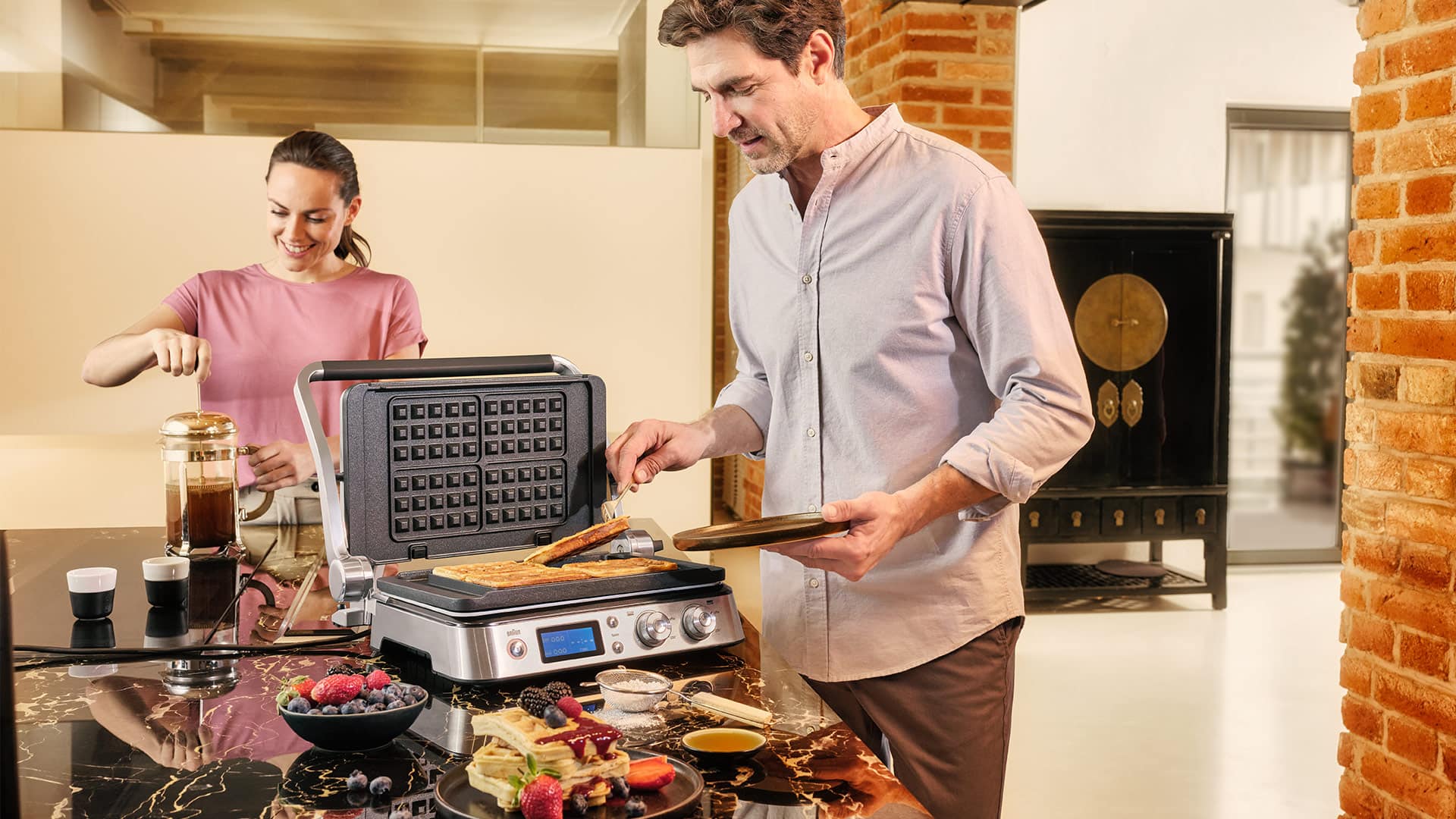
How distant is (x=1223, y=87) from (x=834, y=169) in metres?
4.46

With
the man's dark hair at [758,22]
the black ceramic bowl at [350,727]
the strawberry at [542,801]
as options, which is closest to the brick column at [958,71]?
the man's dark hair at [758,22]

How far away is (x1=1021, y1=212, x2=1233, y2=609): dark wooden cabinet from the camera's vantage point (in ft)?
16.4

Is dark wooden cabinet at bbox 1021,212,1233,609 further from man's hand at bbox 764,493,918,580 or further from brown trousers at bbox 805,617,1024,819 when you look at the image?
man's hand at bbox 764,493,918,580

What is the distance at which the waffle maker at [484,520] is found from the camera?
135 cm

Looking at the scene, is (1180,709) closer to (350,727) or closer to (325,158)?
(325,158)

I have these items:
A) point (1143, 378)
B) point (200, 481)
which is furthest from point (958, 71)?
point (200, 481)

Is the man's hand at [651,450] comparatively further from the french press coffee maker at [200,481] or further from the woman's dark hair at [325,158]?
the woman's dark hair at [325,158]

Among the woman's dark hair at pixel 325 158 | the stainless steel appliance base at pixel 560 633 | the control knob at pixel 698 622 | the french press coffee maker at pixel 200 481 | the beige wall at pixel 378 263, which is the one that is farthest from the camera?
the beige wall at pixel 378 263

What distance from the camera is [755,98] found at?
1.58m

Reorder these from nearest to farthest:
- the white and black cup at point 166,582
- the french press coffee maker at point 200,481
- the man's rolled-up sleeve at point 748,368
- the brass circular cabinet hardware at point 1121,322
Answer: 1. the white and black cup at point 166,582
2. the man's rolled-up sleeve at point 748,368
3. the french press coffee maker at point 200,481
4. the brass circular cabinet hardware at point 1121,322

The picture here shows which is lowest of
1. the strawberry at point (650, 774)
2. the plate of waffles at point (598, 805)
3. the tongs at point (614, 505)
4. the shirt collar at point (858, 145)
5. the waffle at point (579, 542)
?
the plate of waffles at point (598, 805)

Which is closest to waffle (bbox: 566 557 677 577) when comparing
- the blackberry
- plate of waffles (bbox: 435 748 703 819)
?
the blackberry

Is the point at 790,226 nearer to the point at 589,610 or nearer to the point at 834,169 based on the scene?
the point at 834,169

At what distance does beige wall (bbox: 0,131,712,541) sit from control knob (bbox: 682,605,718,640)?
3125 millimetres
